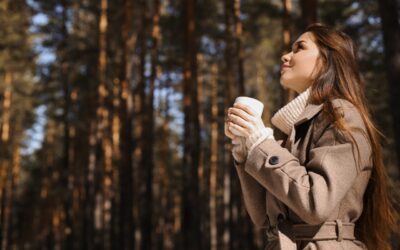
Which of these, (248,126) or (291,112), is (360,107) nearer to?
(291,112)

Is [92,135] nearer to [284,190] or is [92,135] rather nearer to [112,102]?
[112,102]

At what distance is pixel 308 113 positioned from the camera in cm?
188

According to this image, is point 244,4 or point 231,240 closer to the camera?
point 244,4

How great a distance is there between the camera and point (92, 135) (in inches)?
685

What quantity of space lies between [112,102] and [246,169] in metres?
21.8

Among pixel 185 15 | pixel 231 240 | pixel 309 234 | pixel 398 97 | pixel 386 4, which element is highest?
pixel 185 15

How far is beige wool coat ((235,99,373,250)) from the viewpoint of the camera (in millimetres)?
1688

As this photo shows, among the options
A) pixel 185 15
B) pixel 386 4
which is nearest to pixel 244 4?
pixel 185 15

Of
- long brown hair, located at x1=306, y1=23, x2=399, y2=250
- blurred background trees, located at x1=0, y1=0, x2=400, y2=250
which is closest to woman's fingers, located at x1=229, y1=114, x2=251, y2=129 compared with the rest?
long brown hair, located at x1=306, y1=23, x2=399, y2=250

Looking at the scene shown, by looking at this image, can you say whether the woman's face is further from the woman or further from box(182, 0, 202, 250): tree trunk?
box(182, 0, 202, 250): tree trunk

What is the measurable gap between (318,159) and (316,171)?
43 millimetres

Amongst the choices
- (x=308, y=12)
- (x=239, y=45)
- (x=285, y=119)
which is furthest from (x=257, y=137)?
(x=239, y=45)

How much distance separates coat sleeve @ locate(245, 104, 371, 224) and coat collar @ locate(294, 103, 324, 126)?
8cm

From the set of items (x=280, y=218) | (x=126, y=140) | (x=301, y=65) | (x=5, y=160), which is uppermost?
(x=5, y=160)
